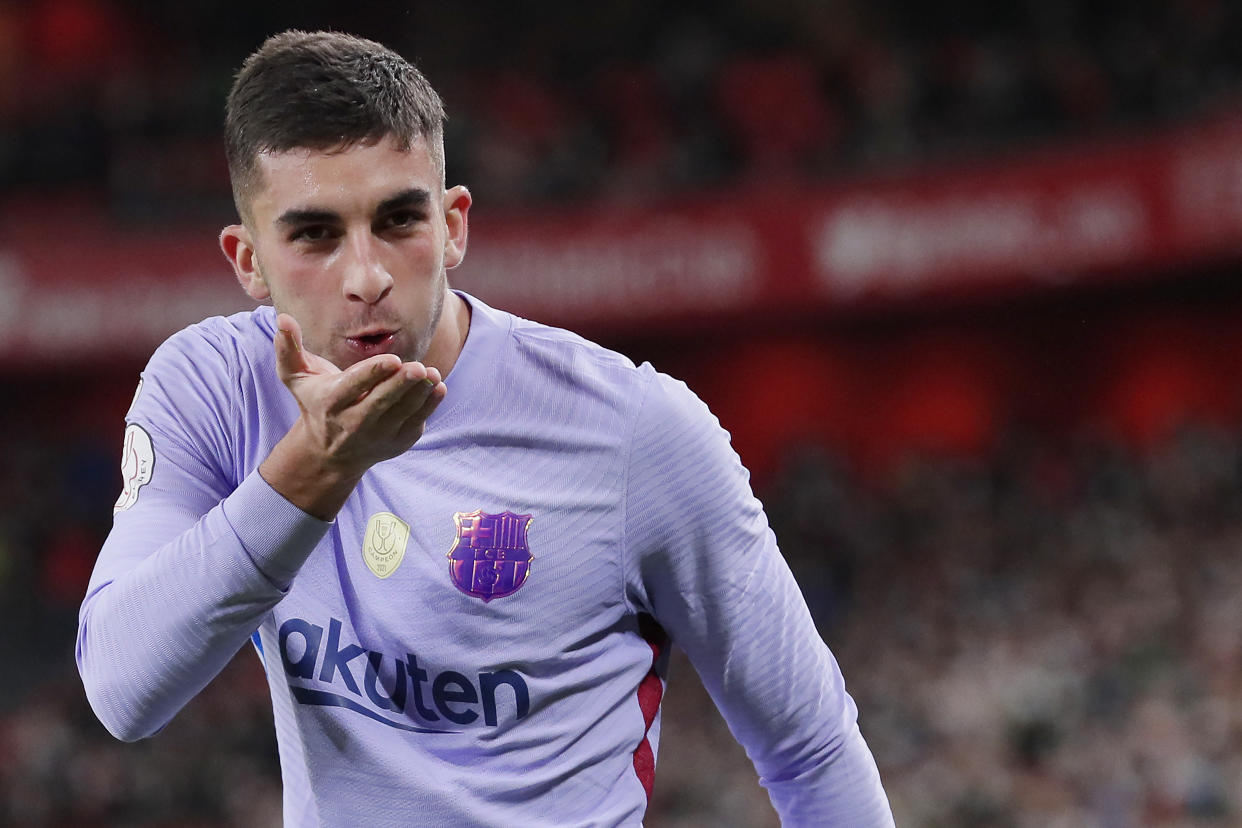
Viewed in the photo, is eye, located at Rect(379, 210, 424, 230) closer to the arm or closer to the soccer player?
the soccer player

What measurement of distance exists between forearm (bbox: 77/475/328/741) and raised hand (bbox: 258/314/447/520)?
3cm

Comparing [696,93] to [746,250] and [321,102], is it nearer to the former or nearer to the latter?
[746,250]

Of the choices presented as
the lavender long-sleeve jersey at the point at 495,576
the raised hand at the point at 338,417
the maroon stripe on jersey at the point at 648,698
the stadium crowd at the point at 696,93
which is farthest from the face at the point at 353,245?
the stadium crowd at the point at 696,93

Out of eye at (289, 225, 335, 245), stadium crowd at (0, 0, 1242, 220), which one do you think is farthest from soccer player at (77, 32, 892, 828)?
stadium crowd at (0, 0, 1242, 220)

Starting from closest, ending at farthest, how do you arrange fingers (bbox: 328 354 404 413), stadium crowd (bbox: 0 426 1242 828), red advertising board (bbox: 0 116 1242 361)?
fingers (bbox: 328 354 404 413)
stadium crowd (bbox: 0 426 1242 828)
red advertising board (bbox: 0 116 1242 361)

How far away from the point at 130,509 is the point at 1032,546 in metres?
10.5

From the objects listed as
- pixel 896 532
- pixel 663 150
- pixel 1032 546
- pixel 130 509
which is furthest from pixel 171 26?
pixel 130 509

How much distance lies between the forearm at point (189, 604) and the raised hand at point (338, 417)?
0.10 feet

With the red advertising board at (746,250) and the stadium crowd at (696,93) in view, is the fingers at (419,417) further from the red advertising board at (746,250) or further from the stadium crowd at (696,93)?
the red advertising board at (746,250)

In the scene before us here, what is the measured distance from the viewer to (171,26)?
17.9m

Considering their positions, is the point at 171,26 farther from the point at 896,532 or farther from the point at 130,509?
the point at 130,509

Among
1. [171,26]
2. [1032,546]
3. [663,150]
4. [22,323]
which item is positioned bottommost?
[1032,546]

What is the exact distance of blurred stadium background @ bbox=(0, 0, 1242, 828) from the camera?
37.1 feet

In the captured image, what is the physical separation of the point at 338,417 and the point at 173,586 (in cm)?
28
